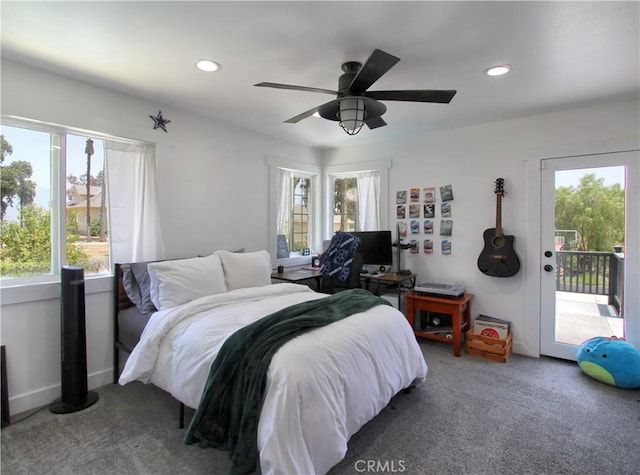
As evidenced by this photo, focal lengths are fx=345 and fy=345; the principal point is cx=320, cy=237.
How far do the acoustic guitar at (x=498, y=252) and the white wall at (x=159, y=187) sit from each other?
8.19 ft

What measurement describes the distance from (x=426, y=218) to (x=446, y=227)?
0.26 m

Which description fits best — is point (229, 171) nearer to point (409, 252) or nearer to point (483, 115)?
point (409, 252)

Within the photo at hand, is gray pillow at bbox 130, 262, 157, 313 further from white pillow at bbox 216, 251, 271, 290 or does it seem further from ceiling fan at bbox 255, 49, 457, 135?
ceiling fan at bbox 255, 49, 457, 135

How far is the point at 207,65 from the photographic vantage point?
2.36 metres

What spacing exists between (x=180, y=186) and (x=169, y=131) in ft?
1.69

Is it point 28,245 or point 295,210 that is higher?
point 295,210

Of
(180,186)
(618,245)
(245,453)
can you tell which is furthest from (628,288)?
(180,186)

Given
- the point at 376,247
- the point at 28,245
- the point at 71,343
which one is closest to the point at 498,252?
the point at 376,247

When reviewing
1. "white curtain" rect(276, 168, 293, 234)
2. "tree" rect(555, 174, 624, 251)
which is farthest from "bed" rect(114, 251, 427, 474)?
"tree" rect(555, 174, 624, 251)

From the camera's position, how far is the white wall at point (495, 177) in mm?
Result: 3213

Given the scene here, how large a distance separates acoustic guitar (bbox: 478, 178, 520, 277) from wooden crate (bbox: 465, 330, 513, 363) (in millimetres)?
662

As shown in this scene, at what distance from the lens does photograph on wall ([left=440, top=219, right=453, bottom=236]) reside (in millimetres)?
3979

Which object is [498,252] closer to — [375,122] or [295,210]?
[375,122]

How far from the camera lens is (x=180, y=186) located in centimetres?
335
